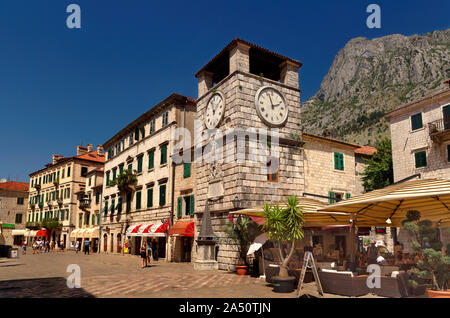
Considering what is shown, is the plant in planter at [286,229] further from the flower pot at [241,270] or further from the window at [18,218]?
the window at [18,218]

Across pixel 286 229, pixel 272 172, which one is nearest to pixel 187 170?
pixel 272 172

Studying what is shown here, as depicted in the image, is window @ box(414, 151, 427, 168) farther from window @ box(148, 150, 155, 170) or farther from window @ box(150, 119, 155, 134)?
window @ box(150, 119, 155, 134)

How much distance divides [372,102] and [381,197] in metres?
106

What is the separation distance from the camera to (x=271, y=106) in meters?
20.0

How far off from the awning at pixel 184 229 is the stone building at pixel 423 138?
14.4 metres

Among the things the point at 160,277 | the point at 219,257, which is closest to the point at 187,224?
the point at 219,257

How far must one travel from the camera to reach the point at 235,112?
18.7 meters

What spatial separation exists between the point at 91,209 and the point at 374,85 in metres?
101

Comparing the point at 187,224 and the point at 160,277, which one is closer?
the point at 160,277

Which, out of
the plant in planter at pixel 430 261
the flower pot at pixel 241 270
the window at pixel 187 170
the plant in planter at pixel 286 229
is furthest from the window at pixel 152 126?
the plant in planter at pixel 430 261

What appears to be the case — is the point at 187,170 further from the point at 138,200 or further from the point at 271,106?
the point at 138,200

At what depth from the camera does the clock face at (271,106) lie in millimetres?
19531

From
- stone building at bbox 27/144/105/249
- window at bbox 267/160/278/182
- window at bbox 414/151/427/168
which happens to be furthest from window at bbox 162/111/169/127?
stone building at bbox 27/144/105/249
